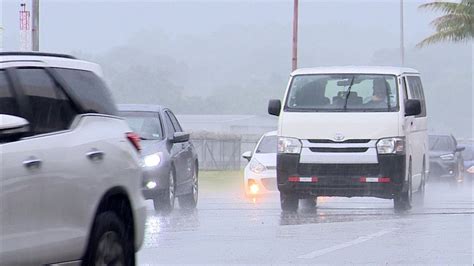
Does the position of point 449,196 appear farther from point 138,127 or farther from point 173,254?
point 173,254

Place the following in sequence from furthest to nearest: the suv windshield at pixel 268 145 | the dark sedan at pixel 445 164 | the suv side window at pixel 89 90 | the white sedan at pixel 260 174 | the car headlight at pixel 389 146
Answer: the dark sedan at pixel 445 164
the suv windshield at pixel 268 145
the white sedan at pixel 260 174
the car headlight at pixel 389 146
the suv side window at pixel 89 90

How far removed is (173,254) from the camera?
39.0ft

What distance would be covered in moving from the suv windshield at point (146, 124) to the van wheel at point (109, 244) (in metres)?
9.30

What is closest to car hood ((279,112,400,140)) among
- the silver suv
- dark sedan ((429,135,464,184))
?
the silver suv

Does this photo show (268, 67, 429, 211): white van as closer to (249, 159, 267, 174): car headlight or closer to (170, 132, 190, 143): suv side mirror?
(170, 132, 190, 143): suv side mirror

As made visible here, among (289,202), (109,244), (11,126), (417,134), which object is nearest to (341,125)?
(289,202)

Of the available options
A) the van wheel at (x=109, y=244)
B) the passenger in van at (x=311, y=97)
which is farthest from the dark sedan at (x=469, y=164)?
the van wheel at (x=109, y=244)

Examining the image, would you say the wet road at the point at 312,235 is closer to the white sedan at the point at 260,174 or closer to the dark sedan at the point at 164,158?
the dark sedan at the point at 164,158

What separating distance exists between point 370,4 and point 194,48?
1443 inches

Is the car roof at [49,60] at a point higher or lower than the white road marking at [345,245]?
higher

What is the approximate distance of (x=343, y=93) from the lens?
1764cm

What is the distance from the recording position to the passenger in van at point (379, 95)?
17.5 metres

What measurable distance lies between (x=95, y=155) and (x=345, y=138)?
9.46 m

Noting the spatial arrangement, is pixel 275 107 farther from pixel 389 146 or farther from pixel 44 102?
pixel 44 102
